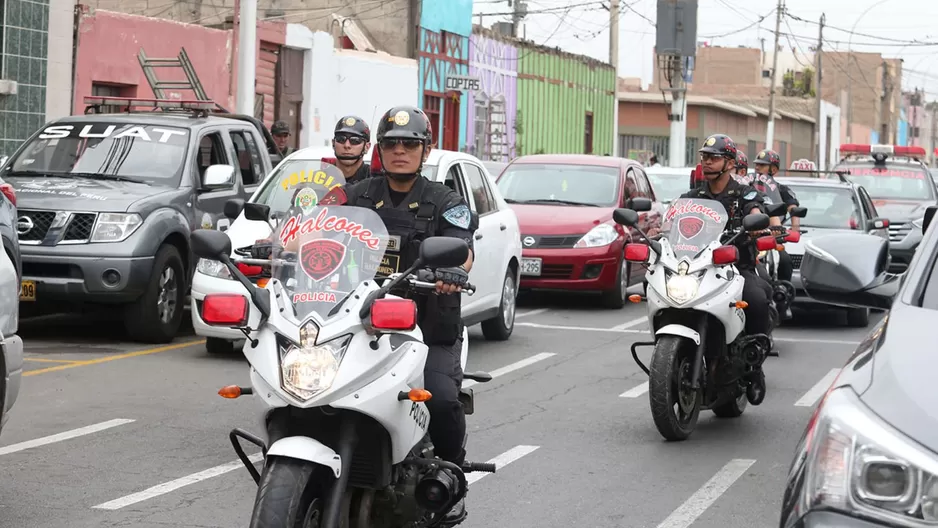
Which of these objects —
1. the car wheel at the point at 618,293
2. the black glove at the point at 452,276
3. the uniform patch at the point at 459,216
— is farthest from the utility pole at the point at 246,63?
the black glove at the point at 452,276

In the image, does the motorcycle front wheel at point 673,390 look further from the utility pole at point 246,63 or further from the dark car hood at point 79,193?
the utility pole at point 246,63

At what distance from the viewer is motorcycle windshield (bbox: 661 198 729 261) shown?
9.05 m

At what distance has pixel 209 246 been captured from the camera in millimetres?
5023

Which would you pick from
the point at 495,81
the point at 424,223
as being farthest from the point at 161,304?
the point at 495,81

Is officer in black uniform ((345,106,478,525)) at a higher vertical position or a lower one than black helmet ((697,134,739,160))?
lower

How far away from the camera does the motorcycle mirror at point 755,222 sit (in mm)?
8898

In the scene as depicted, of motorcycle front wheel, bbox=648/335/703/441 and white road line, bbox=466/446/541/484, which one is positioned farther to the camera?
motorcycle front wheel, bbox=648/335/703/441

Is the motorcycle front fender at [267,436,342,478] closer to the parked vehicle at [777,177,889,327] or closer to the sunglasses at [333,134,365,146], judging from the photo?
the sunglasses at [333,134,365,146]

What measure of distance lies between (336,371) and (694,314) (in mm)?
4475

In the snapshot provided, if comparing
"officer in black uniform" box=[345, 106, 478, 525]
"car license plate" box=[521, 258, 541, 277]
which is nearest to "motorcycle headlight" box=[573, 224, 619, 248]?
"car license plate" box=[521, 258, 541, 277]

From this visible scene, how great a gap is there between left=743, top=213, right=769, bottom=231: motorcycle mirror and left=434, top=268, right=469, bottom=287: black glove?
4.05 metres

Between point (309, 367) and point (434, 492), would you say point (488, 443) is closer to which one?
point (434, 492)

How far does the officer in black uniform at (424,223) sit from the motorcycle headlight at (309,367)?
0.86m

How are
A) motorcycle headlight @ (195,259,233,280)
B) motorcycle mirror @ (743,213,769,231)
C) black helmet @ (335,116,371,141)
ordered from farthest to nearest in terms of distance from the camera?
motorcycle headlight @ (195,259,233,280) < black helmet @ (335,116,371,141) < motorcycle mirror @ (743,213,769,231)
